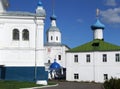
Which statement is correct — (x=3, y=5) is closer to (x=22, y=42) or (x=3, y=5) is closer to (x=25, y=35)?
(x=25, y=35)

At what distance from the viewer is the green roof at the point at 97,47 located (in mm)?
47216

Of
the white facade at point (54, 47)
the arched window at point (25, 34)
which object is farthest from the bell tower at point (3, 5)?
the white facade at point (54, 47)

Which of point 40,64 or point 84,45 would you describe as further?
point 84,45

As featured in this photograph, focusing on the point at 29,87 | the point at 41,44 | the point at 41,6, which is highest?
the point at 41,6

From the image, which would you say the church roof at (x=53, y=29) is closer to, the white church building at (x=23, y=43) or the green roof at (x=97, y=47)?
the green roof at (x=97, y=47)

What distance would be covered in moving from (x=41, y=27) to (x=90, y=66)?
642 inches

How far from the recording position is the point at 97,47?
158 ft

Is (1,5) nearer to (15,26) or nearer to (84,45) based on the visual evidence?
(15,26)

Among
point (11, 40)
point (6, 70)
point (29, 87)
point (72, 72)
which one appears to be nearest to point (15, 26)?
point (11, 40)

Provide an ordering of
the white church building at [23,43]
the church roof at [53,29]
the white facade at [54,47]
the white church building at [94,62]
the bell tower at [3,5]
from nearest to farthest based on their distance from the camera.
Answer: the white church building at [23,43] < the bell tower at [3,5] < the white church building at [94,62] < the white facade at [54,47] < the church roof at [53,29]

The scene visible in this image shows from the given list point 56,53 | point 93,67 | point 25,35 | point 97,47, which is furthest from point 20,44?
point 56,53

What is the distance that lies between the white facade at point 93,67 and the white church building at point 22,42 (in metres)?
15.3

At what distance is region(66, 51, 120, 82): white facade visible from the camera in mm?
46438

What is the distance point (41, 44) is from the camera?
3303 cm
